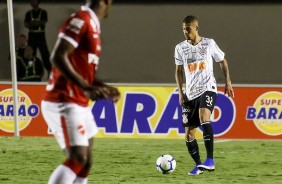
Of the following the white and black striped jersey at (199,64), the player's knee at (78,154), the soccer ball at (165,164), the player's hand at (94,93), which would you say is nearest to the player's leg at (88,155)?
the player's knee at (78,154)

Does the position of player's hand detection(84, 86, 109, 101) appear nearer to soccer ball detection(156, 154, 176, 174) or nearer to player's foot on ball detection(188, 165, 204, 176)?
soccer ball detection(156, 154, 176, 174)

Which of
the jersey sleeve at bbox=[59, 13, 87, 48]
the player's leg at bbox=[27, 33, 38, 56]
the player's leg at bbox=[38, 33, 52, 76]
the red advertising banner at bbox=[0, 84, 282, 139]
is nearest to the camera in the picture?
the jersey sleeve at bbox=[59, 13, 87, 48]

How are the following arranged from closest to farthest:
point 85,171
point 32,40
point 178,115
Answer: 1. point 85,171
2. point 178,115
3. point 32,40

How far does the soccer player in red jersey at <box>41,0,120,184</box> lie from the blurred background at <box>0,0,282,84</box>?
14854 millimetres

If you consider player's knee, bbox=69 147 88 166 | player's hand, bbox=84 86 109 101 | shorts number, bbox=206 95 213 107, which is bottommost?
shorts number, bbox=206 95 213 107

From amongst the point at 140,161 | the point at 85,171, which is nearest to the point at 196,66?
the point at 140,161

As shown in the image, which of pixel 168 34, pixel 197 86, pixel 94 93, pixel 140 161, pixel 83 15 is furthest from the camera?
pixel 168 34

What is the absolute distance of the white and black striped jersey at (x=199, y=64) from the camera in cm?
1083

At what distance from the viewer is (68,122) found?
6324mm

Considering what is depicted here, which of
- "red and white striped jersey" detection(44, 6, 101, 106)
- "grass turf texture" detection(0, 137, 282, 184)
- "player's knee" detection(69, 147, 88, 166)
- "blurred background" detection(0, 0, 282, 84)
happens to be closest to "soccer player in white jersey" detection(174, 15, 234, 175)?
"grass turf texture" detection(0, 137, 282, 184)

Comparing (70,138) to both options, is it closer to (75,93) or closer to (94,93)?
(75,93)

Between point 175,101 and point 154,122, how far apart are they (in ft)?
1.75

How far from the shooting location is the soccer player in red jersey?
620 centimetres

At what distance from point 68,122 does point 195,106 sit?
15.3 feet
